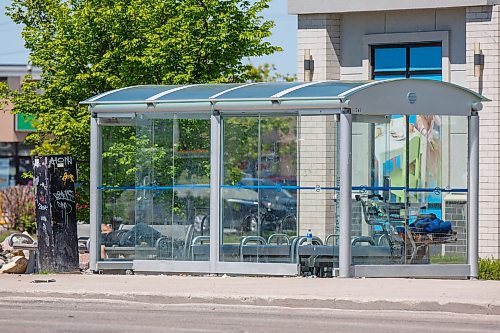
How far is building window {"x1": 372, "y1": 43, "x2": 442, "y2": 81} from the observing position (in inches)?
974

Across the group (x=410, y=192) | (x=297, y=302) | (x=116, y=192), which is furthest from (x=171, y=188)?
(x=297, y=302)

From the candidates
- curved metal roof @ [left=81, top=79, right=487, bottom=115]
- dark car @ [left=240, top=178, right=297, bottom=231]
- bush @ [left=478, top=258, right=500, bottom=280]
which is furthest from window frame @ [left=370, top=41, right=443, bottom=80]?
dark car @ [left=240, top=178, right=297, bottom=231]

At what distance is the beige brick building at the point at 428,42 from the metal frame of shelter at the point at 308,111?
4535 mm

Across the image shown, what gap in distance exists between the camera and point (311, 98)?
59.6 feet

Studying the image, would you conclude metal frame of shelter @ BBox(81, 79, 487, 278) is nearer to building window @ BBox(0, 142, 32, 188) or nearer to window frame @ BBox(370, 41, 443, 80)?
window frame @ BBox(370, 41, 443, 80)

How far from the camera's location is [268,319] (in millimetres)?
13938

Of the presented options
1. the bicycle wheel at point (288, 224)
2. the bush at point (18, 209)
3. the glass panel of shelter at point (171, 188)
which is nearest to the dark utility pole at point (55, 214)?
the glass panel of shelter at point (171, 188)

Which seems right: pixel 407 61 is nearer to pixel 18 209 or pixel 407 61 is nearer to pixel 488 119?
pixel 488 119

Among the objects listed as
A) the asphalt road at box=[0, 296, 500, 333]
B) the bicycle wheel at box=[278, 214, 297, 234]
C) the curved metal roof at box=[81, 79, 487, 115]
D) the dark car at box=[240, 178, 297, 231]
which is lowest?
the asphalt road at box=[0, 296, 500, 333]

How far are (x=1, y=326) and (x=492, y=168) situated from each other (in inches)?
504

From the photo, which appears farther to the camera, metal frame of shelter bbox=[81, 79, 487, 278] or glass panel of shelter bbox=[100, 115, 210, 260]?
glass panel of shelter bbox=[100, 115, 210, 260]

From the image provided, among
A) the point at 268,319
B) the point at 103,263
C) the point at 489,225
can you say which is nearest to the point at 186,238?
the point at 103,263

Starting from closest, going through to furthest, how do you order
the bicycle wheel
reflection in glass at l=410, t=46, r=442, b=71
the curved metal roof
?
1. the curved metal roof
2. the bicycle wheel
3. reflection in glass at l=410, t=46, r=442, b=71

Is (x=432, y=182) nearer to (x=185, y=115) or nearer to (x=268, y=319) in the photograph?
(x=185, y=115)
